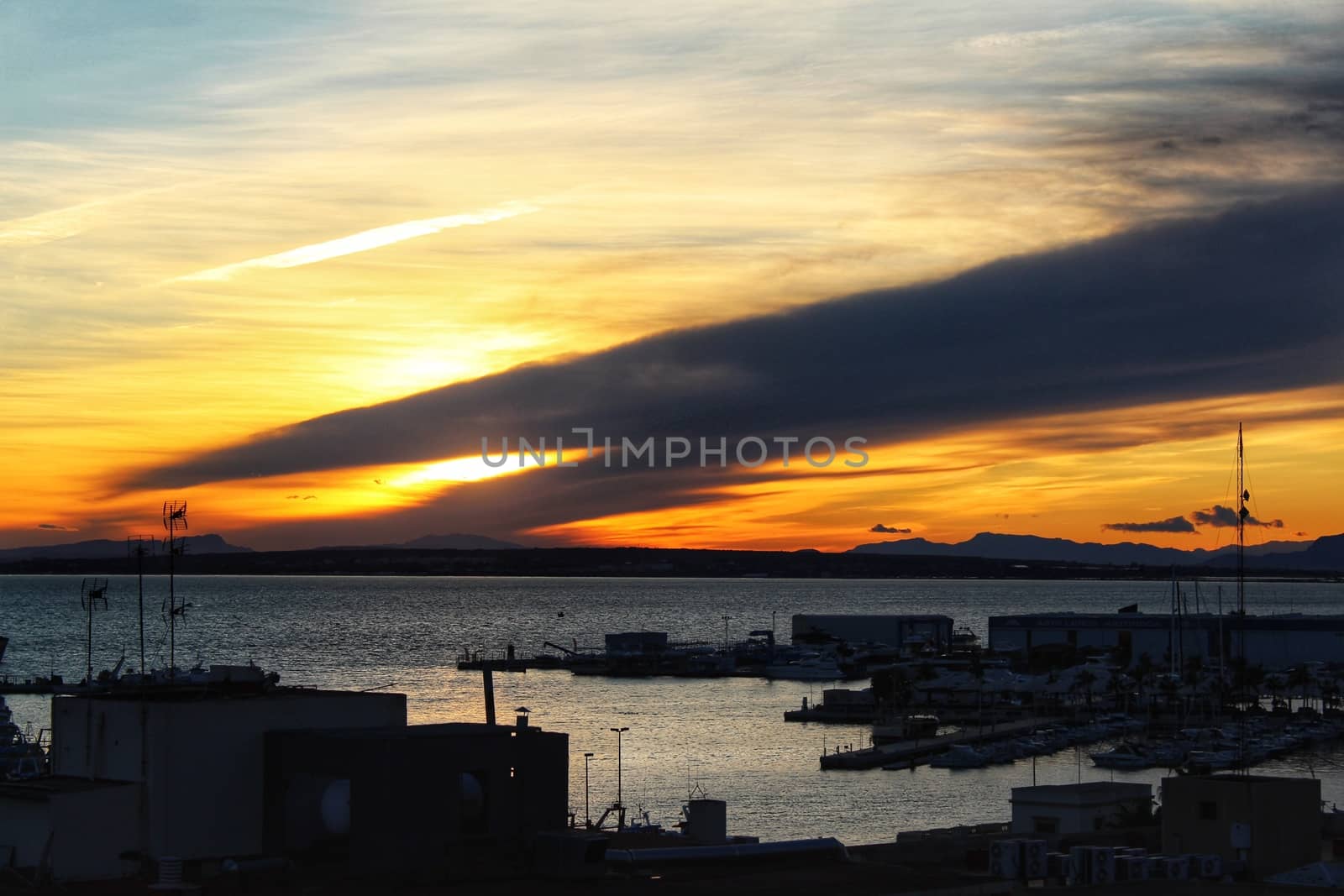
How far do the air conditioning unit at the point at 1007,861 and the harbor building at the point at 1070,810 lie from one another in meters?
7.47

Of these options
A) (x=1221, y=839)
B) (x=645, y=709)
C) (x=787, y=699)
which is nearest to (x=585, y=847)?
(x=1221, y=839)

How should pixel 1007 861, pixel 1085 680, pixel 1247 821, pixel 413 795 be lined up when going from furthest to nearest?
pixel 1085 680 → pixel 1247 821 → pixel 1007 861 → pixel 413 795

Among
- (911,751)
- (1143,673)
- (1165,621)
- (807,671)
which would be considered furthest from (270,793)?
(807,671)

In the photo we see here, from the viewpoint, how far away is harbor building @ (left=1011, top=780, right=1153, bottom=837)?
1270 inches

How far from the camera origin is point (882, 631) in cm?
17375

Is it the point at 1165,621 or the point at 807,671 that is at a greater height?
the point at 1165,621

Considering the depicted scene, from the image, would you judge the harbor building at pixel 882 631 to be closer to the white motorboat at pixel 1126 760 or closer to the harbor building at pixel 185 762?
the white motorboat at pixel 1126 760

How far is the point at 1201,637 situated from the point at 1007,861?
101m

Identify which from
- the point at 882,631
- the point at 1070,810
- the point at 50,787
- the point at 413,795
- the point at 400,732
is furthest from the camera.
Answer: the point at 882,631

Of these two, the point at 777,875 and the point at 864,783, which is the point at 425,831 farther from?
the point at 864,783

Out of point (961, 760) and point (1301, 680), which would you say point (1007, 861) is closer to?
point (961, 760)

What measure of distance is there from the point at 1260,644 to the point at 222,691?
105449 mm

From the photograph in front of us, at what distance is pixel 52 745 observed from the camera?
2570 cm

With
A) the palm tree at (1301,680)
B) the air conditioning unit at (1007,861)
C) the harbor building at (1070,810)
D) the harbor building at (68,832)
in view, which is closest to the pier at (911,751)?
the palm tree at (1301,680)
